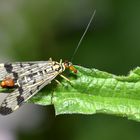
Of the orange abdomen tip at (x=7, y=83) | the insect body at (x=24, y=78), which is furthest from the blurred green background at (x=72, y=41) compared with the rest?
the orange abdomen tip at (x=7, y=83)

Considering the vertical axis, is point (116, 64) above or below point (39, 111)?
above

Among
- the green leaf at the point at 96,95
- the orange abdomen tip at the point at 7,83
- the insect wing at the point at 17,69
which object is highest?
the insect wing at the point at 17,69

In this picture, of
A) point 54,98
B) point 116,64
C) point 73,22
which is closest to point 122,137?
point 116,64

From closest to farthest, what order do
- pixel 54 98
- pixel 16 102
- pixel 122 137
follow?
pixel 54 98 < pixel 16 102 < pixel 122 137

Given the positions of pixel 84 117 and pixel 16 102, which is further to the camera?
pixel 84 117

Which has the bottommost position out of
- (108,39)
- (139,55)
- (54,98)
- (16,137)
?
(54,98)

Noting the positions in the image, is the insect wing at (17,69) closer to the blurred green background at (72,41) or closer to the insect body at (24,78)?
the insect body at (24,78)

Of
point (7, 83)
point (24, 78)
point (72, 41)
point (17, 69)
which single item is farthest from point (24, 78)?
point (72, 41)

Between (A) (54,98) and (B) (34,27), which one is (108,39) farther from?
(A) (54,98)

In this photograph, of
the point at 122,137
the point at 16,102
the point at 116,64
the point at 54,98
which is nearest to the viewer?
the point at 54,98
